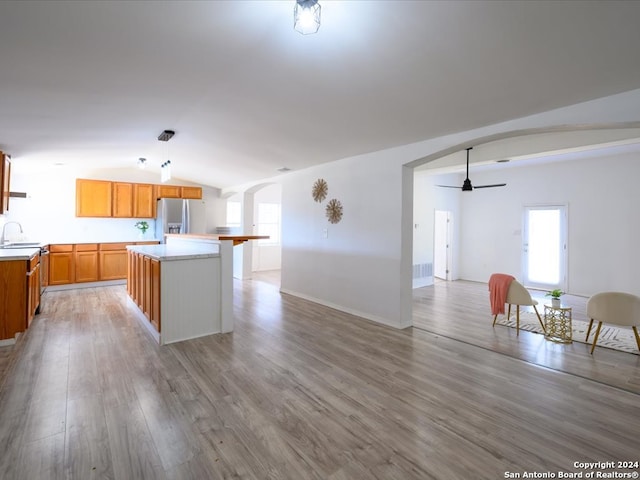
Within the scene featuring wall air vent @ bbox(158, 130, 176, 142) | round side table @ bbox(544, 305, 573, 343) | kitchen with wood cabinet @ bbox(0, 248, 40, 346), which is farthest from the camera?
wall air vent @ bbox(158, 130, 176, 142)

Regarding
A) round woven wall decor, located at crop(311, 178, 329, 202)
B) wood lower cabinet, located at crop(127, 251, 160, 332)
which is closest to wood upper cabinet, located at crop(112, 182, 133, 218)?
wood lower cabinet, located at crop(127, 251, 160, 332)

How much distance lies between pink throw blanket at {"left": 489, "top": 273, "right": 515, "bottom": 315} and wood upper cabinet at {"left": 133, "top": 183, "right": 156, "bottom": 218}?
23.2 ft

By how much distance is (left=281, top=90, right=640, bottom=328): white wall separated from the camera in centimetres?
393

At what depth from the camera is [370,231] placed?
4.50 metres

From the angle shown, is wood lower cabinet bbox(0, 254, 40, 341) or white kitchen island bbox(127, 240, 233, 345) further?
white kitchen island bbox(127, 240, 233, 345)

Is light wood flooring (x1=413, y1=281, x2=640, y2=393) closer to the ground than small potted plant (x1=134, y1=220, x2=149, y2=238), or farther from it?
closer to the ground

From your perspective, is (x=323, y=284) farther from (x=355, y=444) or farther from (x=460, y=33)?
(x=460, y=33)

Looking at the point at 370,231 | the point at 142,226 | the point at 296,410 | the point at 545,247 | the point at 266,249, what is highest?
the point at 142,226

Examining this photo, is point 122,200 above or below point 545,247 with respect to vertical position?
above

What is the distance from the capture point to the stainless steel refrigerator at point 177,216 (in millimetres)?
7035

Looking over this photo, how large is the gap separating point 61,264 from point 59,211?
1.20 m

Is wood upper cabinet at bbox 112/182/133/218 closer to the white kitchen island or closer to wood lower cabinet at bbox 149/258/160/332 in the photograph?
the white kitchen island

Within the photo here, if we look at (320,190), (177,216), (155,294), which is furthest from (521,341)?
(177,216)

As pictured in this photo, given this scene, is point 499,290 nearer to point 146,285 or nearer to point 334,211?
point 334,211
